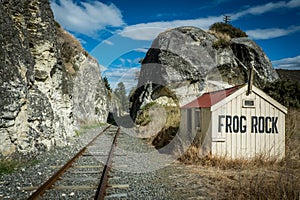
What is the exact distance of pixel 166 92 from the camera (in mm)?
22094

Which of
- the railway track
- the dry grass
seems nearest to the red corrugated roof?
the dry grass

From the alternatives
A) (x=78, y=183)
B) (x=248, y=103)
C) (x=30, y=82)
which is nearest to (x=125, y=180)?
(x=78, y=183)

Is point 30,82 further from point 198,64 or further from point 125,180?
point 198,64

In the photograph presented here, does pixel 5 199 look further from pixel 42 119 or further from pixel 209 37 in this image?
pixel 209 37

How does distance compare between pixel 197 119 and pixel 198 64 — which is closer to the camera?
pixel 197 119

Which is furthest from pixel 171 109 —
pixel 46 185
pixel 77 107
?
pixel 77 107

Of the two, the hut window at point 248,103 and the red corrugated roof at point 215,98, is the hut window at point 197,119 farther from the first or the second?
the hut window at point 248,103

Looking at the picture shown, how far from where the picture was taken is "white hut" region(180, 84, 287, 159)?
26.7ft

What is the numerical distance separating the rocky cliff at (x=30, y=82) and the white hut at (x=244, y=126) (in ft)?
19.8

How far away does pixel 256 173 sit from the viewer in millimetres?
6926

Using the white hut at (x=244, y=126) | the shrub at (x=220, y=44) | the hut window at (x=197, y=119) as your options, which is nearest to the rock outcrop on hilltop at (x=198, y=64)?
the shrub at (x=220, y=44)

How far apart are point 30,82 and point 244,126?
845cm

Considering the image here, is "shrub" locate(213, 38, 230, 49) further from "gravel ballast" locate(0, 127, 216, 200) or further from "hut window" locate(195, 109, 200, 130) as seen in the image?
"gravel ballast" locate(0, 127, 216, 200)

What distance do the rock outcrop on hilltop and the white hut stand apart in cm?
1237
